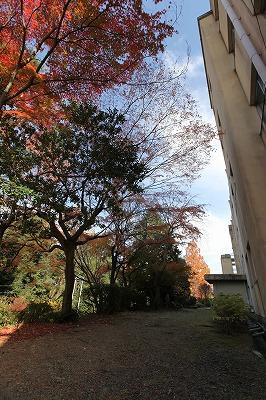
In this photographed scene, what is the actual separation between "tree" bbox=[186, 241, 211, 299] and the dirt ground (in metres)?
32.8

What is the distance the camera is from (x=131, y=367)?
5547 mm

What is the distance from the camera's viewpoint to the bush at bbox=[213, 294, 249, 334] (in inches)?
364

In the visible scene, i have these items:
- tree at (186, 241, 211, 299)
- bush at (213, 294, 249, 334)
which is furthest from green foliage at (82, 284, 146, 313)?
tree at (186, 241, 211, 299)

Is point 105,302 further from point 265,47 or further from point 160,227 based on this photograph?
point 265,47

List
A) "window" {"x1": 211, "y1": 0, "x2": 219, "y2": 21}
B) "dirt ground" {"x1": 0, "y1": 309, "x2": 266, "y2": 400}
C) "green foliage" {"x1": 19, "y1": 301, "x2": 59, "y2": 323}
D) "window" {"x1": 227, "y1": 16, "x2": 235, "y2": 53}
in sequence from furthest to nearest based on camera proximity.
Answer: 1. "green foliage" {"x1": 19, "y1": 301, "x2": 59, "y2": 323}
2. "window" {"x1": 211, "y1": 0, "x2": 219, "y2": 21}
3. "window" {"x1": 227, "y1": 16, "x2": 235, "y2": 53}
4. "dirt ground" {"x1": 0, "y1": 309, "x2": 266, "y2": 400}

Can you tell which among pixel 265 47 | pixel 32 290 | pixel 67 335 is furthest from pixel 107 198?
pixel 32 290

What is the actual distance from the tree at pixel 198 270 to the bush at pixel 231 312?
31123mm

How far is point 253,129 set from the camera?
748 centimetres

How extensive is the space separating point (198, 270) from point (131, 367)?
1457 inches

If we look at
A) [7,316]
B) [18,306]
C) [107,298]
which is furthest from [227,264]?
[7,316]

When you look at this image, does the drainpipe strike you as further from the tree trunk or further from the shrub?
the shrub

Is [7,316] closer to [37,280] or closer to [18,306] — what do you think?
[18,306]

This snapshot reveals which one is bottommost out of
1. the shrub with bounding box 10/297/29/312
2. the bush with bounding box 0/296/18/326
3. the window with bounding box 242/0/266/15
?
the bush with bounding box 0/296/18/326

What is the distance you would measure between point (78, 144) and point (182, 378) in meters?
7.93
